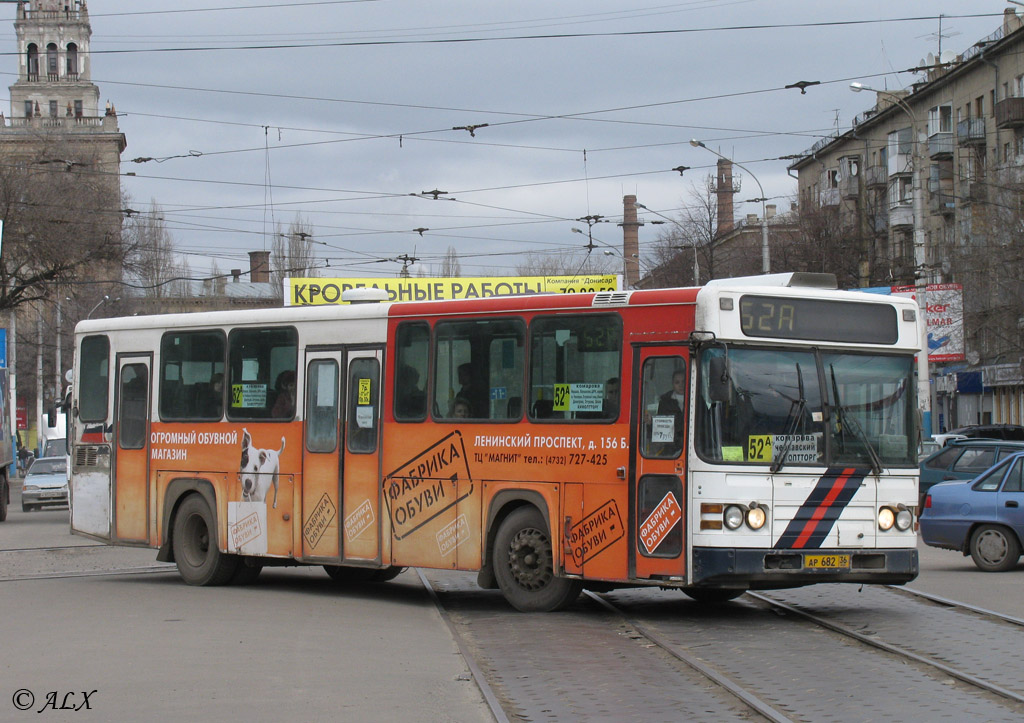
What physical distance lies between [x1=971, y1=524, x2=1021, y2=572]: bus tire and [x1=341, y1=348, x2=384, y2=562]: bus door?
7656mm

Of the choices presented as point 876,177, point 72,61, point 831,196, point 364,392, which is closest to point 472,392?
point 364,392

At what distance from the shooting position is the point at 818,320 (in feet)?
39.8

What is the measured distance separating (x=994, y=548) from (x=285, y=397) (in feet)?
28.3

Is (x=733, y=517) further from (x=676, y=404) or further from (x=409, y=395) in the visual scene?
(x=409, y=395)

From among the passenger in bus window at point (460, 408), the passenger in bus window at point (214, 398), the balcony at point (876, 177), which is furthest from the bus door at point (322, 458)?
the balcony at point (876, 177)

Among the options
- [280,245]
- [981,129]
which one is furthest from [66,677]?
[280,245]

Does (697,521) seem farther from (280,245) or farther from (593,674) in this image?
(280,245)

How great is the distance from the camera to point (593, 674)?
9461 millimetres

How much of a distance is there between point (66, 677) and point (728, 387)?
5401 millimetres

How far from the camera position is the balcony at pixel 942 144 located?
62172 millimetres

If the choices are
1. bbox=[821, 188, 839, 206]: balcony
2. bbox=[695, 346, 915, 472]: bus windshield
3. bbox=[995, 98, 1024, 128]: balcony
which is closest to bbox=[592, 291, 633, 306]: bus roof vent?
bbox=[695, 346, 915, 472]: bus windshield

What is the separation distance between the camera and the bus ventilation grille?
17.9 metres

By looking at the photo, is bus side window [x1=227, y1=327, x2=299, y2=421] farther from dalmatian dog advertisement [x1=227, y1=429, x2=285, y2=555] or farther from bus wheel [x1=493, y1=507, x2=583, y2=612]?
bus wheel [x1=493, y1=507, x2=583, y2=612]

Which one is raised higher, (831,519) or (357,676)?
(831,519)
